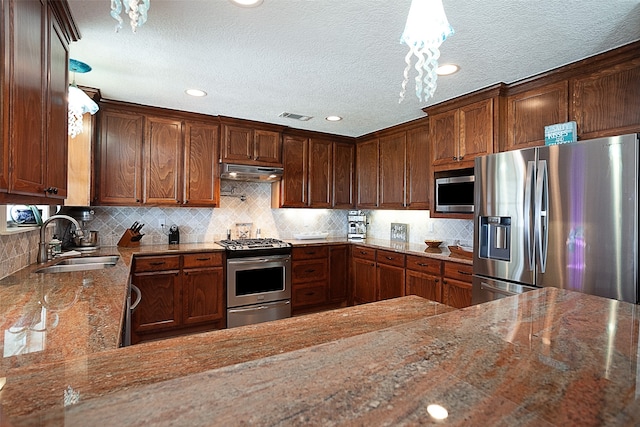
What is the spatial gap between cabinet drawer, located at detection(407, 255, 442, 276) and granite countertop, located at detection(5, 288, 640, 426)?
238cm

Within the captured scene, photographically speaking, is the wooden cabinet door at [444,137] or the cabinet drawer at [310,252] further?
the cabinet drawer at [310,252]

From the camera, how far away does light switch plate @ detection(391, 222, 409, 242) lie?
4434 millimetres

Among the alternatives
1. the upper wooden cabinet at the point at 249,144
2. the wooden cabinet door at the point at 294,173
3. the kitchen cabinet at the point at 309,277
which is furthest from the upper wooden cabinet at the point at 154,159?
the kitchen cabinet at the point at 309,277

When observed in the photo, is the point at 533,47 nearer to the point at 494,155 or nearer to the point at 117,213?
the point at 494,155

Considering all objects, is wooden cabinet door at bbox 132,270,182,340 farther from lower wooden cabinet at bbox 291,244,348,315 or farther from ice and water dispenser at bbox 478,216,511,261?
ice and water dispenser at bbox 478,216,511,261

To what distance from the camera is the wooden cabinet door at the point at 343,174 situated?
4688mm

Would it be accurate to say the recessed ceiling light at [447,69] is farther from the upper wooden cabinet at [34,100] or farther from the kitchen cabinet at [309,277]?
the kitchen cabinet at [309,277]

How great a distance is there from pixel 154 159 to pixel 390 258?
276 centimetres

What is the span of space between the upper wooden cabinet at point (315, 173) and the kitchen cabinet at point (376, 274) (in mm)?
856

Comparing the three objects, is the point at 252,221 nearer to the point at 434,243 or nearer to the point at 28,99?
the point at 434,243

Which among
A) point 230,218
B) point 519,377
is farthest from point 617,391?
point 230,218

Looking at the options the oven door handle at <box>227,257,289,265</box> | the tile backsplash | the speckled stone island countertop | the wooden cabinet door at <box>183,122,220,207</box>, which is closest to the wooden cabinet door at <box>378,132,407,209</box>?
the tile backsplash

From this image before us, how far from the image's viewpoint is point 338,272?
4.33 metres

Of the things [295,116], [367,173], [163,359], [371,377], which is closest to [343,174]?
[367,173]
